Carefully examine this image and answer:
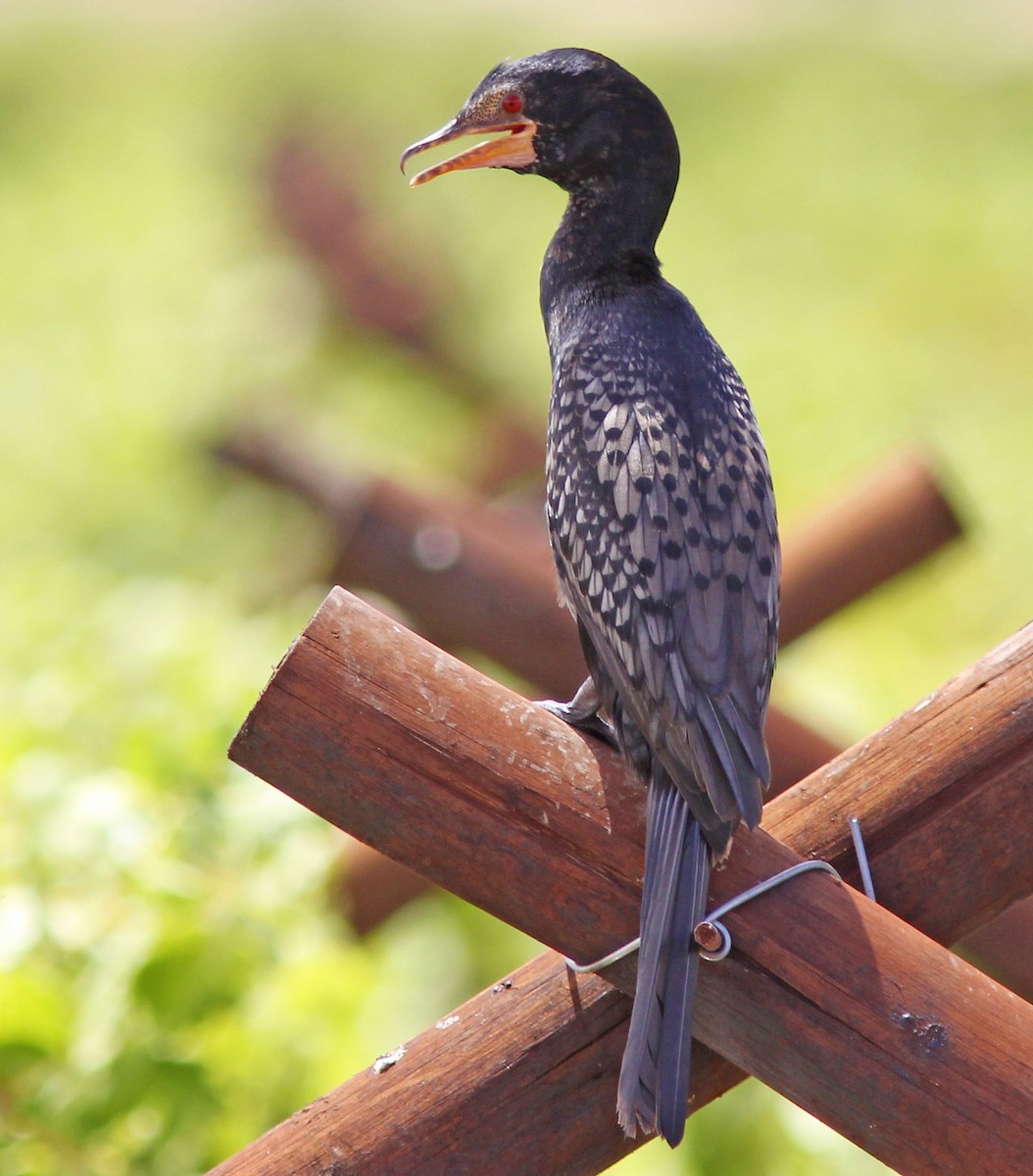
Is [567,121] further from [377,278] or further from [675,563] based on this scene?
[377,278]

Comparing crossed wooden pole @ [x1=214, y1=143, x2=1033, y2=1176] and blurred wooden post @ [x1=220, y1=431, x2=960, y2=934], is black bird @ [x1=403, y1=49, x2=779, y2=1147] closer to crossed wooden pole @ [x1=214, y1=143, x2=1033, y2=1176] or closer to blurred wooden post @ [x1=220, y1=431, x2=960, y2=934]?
crossed wooden pole @ [x1=214, y1=143, x2=1033, y2=1176]

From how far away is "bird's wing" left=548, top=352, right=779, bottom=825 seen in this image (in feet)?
4.69

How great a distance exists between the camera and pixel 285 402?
602cm

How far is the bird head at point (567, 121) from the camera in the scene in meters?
1.63

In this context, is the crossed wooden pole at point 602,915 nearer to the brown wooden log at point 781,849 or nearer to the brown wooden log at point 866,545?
the brown wooden log at point 781,849

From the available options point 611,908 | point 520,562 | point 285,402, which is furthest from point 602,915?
point 285,402

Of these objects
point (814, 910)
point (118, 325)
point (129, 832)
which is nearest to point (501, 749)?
point (814, 910)

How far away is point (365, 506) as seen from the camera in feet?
8.02

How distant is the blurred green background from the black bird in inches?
31.8

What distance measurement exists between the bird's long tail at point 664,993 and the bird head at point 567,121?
81 centimetres

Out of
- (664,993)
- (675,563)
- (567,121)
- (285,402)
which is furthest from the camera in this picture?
(285,402)

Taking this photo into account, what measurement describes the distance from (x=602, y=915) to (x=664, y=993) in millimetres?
94

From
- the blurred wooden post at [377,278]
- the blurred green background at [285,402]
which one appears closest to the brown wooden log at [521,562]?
the blurred green background at [285,402]

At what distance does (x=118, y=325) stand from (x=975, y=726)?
7201 mm
